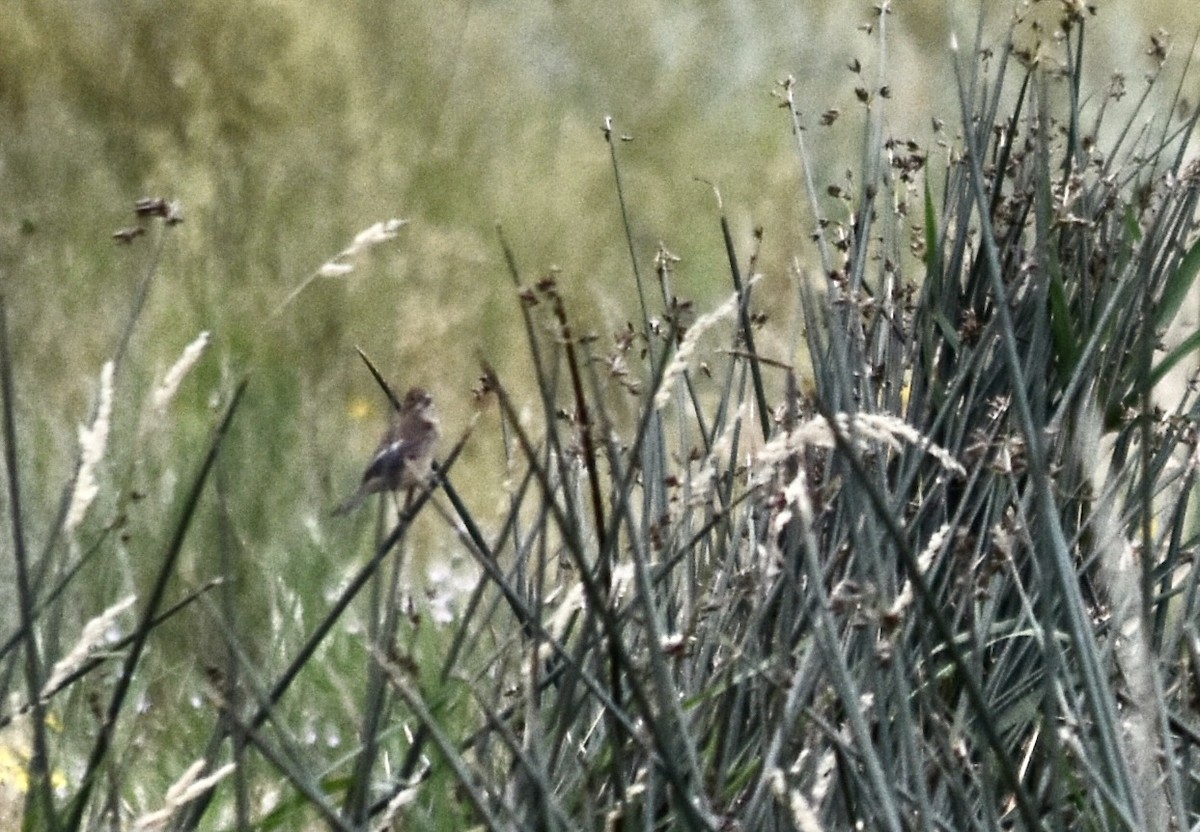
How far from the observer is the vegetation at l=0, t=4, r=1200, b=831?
2.44 ft

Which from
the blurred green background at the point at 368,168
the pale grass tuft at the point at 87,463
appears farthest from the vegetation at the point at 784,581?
the blurred green background at the point at 368,168

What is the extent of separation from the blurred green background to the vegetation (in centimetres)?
104

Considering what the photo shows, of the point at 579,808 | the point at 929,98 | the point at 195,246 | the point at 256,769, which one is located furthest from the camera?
the point at 929,98

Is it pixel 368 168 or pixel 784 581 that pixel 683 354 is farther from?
pixel 368 168

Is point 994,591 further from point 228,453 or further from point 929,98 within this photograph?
point 929,98

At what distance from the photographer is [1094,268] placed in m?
1.40

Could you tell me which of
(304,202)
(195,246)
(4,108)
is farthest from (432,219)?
(4,108)

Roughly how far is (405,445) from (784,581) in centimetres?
29

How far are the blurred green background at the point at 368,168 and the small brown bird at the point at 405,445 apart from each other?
152 cm

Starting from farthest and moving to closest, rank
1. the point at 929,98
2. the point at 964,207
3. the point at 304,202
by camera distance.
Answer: the point at 929,98 → the point at 304,202 → the point at 964,207

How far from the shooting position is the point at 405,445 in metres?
1.13

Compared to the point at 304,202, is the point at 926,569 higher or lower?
lower

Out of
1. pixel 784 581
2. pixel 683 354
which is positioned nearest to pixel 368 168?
pixel 784 581

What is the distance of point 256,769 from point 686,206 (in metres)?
3.09
